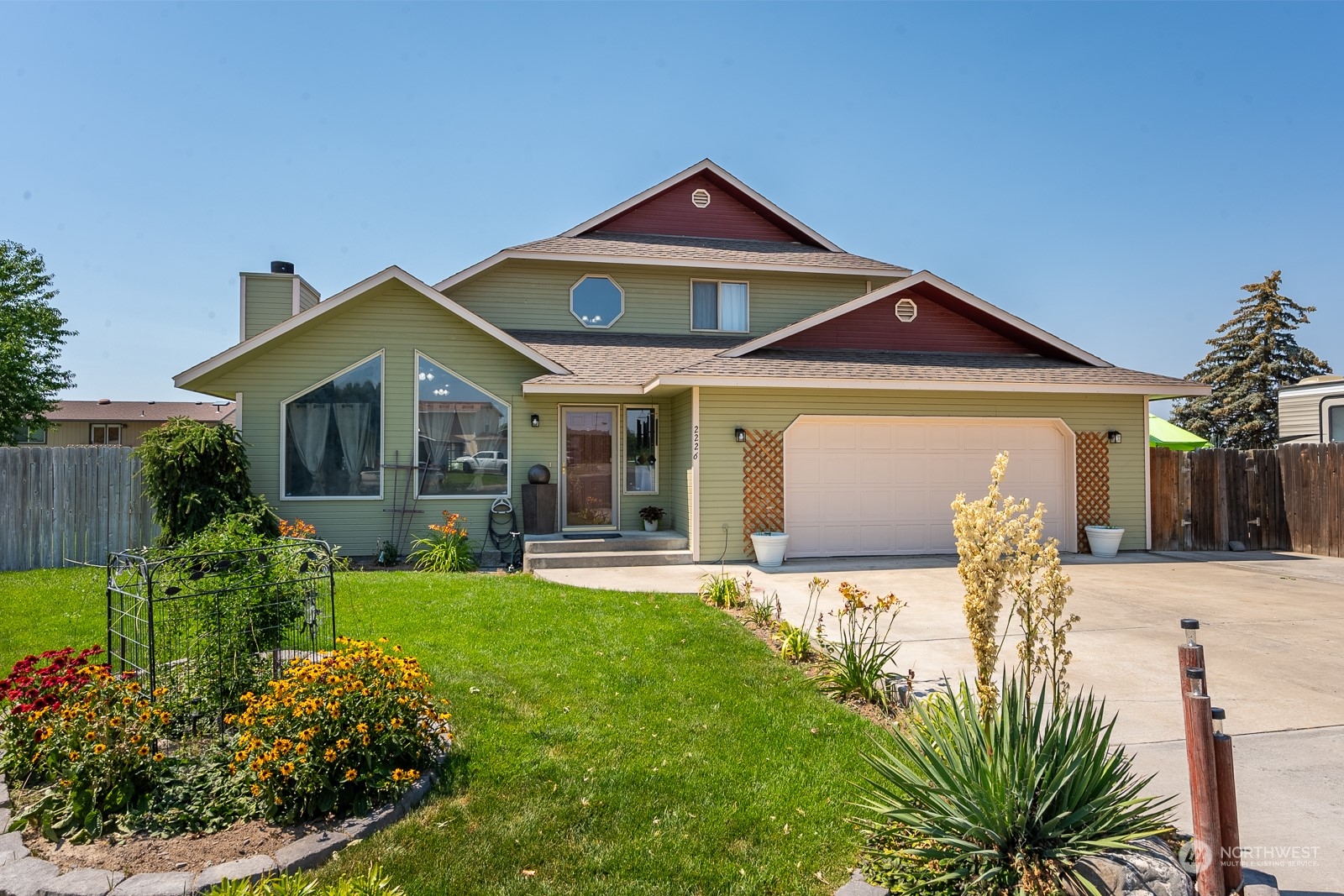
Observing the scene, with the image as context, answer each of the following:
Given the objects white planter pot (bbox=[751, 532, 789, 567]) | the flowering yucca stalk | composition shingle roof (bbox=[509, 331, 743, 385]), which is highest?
composition shingle roof (bbox=[509, 331, 743, 385])

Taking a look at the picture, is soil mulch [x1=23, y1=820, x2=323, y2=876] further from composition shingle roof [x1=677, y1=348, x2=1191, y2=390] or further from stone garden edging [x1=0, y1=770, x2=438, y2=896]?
composition shingle roof [x1=677, y1=348, x2=1191, y2=390]

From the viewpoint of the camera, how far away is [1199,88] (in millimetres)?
11930

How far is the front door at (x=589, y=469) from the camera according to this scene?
12547mm

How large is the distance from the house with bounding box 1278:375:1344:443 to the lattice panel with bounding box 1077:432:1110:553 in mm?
7648

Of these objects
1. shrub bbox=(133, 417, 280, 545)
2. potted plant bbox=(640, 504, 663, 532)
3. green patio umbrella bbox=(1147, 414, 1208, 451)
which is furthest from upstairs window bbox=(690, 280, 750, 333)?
green patio umbrella bbox=(1147, 414, 1208, 451)

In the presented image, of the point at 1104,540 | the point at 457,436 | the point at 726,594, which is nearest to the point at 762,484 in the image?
the point at 726,594

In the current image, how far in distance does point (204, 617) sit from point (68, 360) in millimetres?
32083

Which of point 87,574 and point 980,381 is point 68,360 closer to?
point 87,574

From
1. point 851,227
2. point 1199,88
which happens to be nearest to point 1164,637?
point 1199,88

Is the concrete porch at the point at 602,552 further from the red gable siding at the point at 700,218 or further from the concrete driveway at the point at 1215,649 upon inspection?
the red gable siding at the point at 700,218

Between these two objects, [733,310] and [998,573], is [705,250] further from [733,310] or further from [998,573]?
[998,573]

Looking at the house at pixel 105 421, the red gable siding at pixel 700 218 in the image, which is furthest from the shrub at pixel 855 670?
the house at pixel 105 421

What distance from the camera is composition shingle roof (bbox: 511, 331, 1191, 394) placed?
433 inches

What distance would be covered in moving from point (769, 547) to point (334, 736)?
7.90 metres
